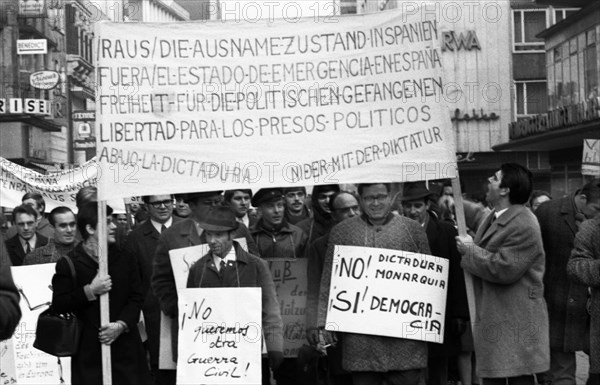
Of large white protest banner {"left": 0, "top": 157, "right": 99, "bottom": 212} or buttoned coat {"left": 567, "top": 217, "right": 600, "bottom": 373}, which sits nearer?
buttoned coat {"left": 567, "top": 217, "right": 600, "bottom": 373}

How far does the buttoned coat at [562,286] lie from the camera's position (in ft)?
33.7

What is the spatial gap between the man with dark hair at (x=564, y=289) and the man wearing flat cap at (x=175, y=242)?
2703mm

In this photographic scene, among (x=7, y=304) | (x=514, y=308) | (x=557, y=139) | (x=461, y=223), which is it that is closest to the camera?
(x=7, y=304)

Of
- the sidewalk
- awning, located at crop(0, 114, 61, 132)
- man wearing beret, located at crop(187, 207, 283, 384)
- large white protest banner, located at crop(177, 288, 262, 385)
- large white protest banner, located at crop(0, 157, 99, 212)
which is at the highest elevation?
awning, located at crop(0, 114, 61, 132)

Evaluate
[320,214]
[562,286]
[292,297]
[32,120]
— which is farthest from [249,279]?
[32,120]

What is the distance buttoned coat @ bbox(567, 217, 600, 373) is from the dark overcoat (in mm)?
2946

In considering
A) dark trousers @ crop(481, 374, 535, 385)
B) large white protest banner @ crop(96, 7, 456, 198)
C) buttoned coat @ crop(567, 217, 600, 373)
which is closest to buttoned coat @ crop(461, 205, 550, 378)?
dark trousers @ crop(481, 374, 535, 385)

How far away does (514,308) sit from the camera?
8.65 m

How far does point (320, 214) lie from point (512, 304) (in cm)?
271

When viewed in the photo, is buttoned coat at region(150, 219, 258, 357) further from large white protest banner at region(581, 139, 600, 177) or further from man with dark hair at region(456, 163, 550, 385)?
large white protest banner at region(581, 139, 600, 177)

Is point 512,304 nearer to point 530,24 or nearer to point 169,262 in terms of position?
point 169,262

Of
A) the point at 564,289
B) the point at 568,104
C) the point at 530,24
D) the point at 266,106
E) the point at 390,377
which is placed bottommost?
the point at 390,377

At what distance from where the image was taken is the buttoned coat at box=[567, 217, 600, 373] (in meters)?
8.67

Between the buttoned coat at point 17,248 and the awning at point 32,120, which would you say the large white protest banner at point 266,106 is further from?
the awning at point 32,120
